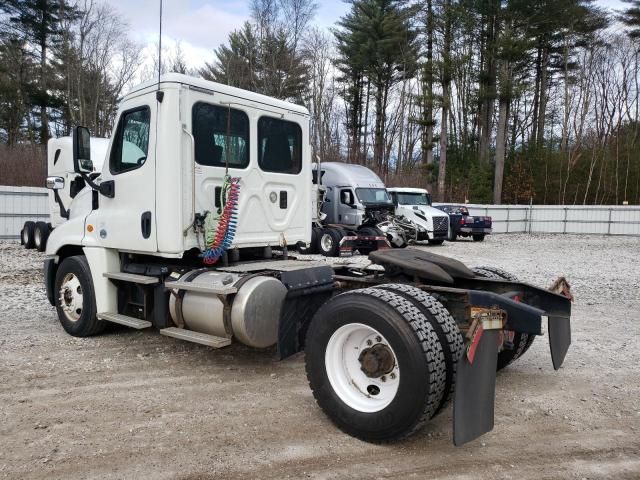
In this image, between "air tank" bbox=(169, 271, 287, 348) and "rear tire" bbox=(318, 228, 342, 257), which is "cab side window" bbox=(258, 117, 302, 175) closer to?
"air tank" bbox=(169, 271, 287, 348)

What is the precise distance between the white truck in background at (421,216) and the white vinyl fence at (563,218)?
813 centimetres

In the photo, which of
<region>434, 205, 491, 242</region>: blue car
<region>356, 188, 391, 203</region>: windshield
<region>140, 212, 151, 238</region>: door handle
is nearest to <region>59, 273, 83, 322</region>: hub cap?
<region>140, 212, 151, 238</region>: door handle

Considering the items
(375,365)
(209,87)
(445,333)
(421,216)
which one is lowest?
(375,365)

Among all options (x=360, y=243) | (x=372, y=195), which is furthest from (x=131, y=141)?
(x=372, y=195)

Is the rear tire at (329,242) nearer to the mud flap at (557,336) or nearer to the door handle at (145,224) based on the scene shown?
the door handle at (145,224)

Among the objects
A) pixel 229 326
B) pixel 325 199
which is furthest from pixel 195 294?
pixel 325 199

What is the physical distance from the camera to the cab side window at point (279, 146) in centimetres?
568

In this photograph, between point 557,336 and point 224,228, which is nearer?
point 557,336

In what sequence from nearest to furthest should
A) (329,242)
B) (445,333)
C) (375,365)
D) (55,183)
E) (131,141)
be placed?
(445,333) < (375,365) < (131,141) < (55,183) < (329,242)

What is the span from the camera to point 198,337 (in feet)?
15.3

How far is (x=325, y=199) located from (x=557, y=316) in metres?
15.0

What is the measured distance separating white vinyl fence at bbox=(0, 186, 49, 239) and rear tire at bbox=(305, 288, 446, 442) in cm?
1580

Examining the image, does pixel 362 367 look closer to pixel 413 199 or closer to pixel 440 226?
pixel 440 226

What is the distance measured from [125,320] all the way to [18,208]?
13.9 m
